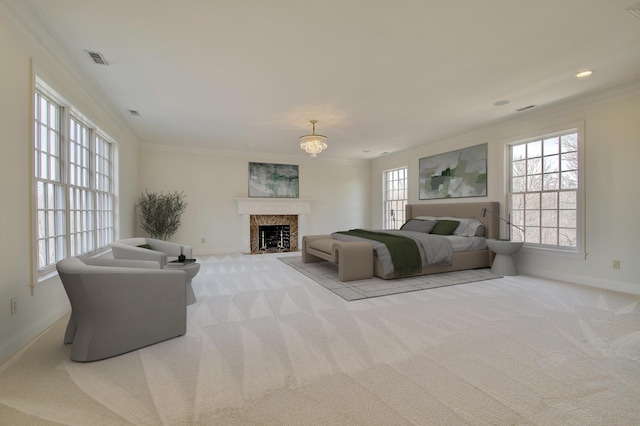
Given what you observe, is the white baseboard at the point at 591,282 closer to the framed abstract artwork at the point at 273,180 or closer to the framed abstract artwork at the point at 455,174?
the framed abstract artwork at the point at 455,174

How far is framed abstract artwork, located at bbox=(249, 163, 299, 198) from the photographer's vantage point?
25.1 feet

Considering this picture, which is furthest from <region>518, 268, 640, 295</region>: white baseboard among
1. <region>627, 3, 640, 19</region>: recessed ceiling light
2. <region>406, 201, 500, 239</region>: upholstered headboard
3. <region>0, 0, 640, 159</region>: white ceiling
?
<region>627, 3, 640, 19</region>: recessed ceiling light

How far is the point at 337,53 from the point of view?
293 cm

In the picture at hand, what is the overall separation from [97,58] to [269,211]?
5014mm

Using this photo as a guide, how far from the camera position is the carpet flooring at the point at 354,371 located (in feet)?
5.05

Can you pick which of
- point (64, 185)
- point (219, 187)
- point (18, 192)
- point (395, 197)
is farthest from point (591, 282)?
point (219, 187)

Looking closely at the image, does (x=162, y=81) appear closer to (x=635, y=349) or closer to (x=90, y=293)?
(x=90, y=293)

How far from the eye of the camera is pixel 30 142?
7.93ft

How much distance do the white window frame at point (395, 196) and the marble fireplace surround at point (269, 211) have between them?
7.61ft

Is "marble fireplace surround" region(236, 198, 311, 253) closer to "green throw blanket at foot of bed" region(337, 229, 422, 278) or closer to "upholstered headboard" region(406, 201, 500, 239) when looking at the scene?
"upholstered headboard" region(406, 201, 500, 239)

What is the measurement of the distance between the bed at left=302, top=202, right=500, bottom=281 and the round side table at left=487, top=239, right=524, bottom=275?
0.37 m

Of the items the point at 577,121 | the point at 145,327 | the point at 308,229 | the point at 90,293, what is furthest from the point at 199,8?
the point at 308,229

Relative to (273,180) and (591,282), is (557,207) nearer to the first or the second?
(591,282)

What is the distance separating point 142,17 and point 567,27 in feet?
11.8
